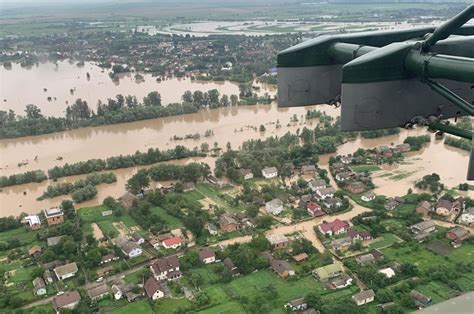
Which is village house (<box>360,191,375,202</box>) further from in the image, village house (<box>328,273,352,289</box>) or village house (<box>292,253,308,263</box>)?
village house (<box>328,273,352,289</box>)

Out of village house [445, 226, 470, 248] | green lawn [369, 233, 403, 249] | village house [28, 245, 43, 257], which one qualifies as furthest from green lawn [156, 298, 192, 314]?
village house [445, 226, 470, 248]

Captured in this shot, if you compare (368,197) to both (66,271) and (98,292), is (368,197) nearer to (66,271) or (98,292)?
(98,292)

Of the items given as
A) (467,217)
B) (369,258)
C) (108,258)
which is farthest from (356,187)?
(108,258)

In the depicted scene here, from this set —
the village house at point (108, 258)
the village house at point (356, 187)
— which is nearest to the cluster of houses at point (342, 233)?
the village house at point (356, 187)

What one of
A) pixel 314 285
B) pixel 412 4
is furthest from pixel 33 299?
pixel 412 4

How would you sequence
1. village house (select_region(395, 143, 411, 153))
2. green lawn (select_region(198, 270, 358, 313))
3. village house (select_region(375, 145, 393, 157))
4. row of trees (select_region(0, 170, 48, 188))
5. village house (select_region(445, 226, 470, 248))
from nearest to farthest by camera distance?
green lawn (select_region(198, 270, 358, 313)), village house (select_region(445, 226, 470, 248)), row of trees (select_region(0, 170, 48, 188)), village house (select_region(375, 145, 393, 157)), village house (select_region(395, 143, 411, 153))

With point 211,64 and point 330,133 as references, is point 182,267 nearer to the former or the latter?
point 330,133
